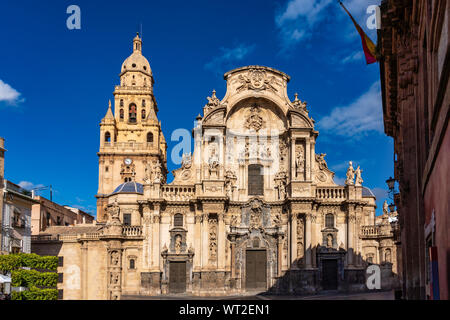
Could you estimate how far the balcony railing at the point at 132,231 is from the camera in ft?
132

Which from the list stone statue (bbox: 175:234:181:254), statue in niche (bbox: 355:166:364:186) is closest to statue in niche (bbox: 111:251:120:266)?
stone statue (bbox: 175:234:181:254)

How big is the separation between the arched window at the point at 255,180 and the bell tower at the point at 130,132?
83.8 feet

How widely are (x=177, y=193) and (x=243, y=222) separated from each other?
5921 millimetres

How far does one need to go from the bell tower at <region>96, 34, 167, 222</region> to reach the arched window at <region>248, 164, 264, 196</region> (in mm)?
25538

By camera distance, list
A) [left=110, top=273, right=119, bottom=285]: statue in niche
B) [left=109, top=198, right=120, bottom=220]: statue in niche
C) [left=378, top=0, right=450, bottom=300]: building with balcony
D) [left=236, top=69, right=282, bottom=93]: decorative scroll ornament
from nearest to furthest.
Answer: [left=378, top=0, right=450, bottom=300]: building with balcony < [left=110, top=273, right=119, bottom=285]: statue in niche < [left=109, top=198, right=120, bottom=220]: statue in niche < [left=236, top=69, right=282, bottom=93]: decorative scroll ornament

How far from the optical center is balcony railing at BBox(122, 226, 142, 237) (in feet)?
132

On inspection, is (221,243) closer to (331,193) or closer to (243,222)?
(243,222)

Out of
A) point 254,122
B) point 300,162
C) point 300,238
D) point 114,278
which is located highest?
point 254,122

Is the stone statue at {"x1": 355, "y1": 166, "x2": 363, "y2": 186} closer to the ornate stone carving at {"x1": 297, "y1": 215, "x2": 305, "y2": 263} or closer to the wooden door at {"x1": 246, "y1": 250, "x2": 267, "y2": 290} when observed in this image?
the ornate stone carving at {"x1": 297, "y1": 215, "x2": 305, "y2": 263}

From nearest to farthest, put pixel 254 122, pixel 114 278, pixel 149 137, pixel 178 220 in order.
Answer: pixel 114 278 < pixel 178 220 < pixel 254 122 < pixel 149 137

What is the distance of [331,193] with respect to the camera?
40.7 meters

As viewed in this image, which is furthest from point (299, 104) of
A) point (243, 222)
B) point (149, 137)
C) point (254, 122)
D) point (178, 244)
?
point (149, 137)
